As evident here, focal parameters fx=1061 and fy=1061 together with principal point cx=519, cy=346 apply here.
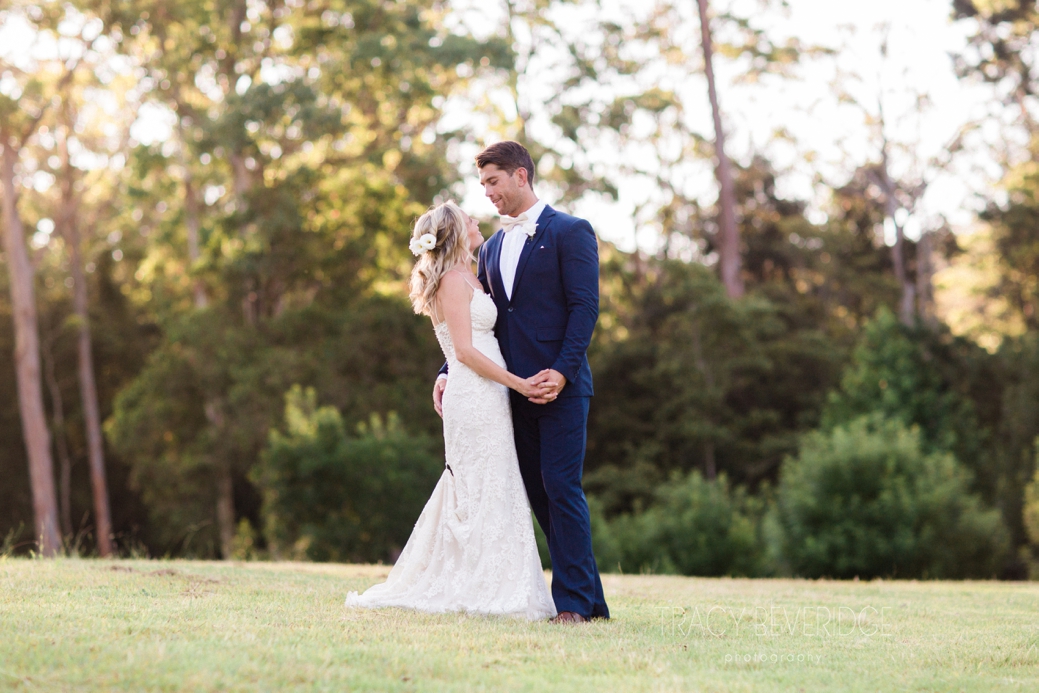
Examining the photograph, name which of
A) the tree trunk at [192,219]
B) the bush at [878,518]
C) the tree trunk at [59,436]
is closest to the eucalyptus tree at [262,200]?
the tree trunk at [192,219]

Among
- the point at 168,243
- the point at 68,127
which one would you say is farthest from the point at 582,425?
the point at 68,127

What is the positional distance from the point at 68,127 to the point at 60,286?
6.14m

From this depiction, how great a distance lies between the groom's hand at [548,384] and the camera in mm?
4711

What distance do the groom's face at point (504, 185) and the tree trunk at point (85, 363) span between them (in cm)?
2508

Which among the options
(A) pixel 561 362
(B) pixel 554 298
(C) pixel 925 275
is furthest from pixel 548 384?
(C) pixel 925 275

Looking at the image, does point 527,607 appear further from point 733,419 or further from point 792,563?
point 733,419

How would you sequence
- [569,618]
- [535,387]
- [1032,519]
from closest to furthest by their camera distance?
[569,618]
[535,387]
[1032,519]

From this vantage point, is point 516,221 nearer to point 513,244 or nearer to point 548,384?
point 513,244

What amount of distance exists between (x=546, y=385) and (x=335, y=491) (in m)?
17.0

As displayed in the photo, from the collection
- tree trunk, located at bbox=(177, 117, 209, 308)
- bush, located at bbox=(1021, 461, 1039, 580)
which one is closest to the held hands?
bush, located at bbox=(1021, 461, 1039, 580)

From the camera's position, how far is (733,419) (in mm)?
26281

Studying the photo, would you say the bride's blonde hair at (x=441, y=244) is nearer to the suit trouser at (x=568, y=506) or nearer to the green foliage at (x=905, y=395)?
the suit trouser at (x=568, y=506)

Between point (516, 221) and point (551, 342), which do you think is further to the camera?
point (516, 221)

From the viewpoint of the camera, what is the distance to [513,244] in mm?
5035
